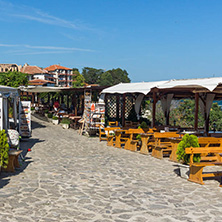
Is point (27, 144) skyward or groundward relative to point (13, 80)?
groundward

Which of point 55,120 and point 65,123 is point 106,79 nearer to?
point 55,120

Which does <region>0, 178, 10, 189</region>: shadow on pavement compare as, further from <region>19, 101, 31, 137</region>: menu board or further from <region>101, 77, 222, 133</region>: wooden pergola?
<region>19, 101, 31, 137</region>: menu board

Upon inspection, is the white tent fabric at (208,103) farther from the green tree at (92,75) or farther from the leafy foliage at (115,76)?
the green tree at (92,75)

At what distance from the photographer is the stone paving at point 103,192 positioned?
4.71m

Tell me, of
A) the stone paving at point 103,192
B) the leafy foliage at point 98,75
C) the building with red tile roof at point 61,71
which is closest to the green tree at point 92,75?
the leafy foliage at point 98,75

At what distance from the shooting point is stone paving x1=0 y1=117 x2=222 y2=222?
4707 mm

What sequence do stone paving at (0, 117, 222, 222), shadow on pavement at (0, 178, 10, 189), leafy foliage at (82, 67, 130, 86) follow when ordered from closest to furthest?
stone paving at (0, 117, 222, 222) → shadow on pavement at (0, 178, 10, 189) → leafy foliage at (82, 67, 130, 86)

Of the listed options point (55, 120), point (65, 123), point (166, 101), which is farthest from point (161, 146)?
point (55, 120)

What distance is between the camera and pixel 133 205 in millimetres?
5180

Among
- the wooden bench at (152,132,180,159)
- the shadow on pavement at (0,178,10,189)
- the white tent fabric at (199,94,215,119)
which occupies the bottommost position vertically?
the shadow on pavement at (0,178,10,189)

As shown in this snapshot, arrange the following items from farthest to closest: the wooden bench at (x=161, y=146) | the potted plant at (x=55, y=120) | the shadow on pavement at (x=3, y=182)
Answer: the potted plant at (x=55, y=120), the wooden bench at (x=161, y=146), the shadow on pavement at (x=3, y=182)

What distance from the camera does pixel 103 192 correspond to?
5918mm

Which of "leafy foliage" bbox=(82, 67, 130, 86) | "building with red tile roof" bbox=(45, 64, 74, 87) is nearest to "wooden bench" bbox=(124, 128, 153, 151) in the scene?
"building with red tile roof" bbox=(45, 64, 74, 87)

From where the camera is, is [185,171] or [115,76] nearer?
[185,171]
